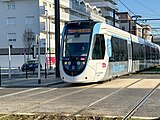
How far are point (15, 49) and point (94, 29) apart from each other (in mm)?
50886

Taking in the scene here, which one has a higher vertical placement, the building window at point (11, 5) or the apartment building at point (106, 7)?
the apartment building at point (106, 7)

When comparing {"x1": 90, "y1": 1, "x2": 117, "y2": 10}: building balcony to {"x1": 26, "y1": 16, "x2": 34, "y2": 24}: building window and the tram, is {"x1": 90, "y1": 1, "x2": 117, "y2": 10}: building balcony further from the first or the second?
the tram

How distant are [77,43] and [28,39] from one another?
45.6m

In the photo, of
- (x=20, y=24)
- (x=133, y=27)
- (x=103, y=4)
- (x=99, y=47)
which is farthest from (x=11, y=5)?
(x=99, y=47)

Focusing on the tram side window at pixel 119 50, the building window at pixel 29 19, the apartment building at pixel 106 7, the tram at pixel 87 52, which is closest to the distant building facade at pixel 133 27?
the apartment building at pixel 106 7

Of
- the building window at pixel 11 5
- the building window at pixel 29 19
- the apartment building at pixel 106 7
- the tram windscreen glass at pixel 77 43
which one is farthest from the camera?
the apartment building at pixel 106 7

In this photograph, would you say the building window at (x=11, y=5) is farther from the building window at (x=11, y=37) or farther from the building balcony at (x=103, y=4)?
the building balcony at (x=103, y=4)

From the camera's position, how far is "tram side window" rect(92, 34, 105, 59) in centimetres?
2147

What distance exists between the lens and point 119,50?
26484 mm

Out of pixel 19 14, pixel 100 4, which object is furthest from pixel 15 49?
pixel 100 4

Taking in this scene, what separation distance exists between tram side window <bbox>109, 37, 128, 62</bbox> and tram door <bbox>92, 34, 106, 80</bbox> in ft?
5.06

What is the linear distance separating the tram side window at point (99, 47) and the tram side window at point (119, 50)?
5.06 ft

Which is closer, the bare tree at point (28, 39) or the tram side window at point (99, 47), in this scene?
the tram side window at point (99, 47)

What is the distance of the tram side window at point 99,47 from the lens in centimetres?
2147
